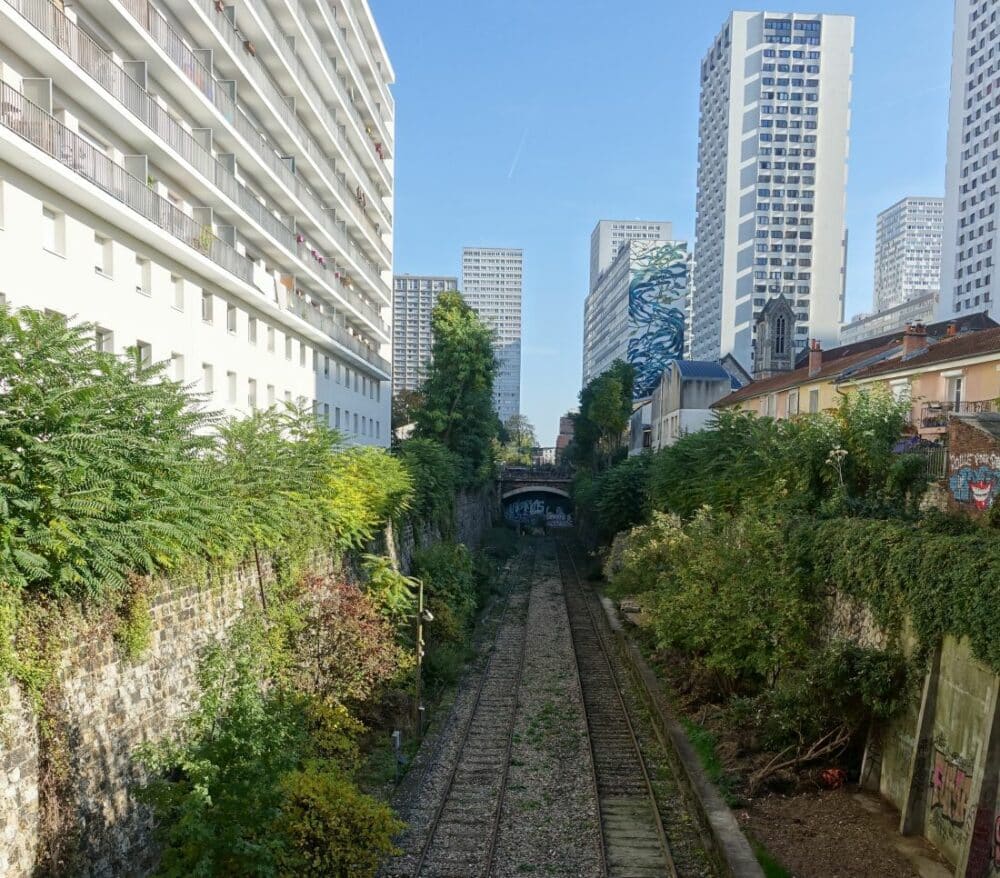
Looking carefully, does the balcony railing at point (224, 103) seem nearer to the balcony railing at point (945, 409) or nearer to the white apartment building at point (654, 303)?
the balcony railing at point (945, 409)

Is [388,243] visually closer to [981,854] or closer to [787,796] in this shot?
[787,796]

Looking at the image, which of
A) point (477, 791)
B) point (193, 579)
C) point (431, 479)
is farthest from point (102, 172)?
point (431, 479)

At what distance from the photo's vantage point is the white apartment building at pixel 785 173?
11481 cm

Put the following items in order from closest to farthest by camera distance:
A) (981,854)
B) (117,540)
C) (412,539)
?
(117,540) → (981,854) → (412,539)

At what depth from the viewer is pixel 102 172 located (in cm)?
1673

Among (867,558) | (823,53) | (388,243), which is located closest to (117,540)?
(867,558)

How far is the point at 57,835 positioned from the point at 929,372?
90.4 ft

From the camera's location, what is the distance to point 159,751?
984cm

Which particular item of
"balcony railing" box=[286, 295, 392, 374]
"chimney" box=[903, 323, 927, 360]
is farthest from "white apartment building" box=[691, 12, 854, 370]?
"chimney" box=[903, 323, 927, 360]

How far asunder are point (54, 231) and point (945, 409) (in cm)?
2622

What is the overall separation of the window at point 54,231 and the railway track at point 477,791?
15.2 meters

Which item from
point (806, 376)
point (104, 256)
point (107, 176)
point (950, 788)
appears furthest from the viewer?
point (806, 376)

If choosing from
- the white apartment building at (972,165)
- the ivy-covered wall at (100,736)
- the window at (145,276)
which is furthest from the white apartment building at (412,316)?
the ivy-covered wall at (100,736)

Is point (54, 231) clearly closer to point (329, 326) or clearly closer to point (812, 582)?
point (329, 326)
